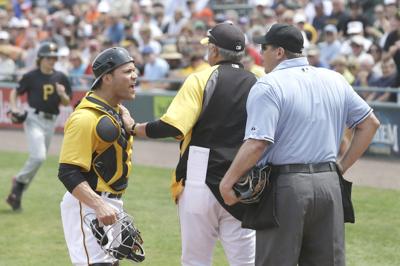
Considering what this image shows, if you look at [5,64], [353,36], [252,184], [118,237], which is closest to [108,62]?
[118,237]

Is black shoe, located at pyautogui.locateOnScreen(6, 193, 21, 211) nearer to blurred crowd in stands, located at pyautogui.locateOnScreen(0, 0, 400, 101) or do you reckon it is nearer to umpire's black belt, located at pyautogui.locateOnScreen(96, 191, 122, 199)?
blurred crowd in stands, located at pyautogui.locateOnScreen(0, 0, 400, 101)

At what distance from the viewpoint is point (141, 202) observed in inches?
470

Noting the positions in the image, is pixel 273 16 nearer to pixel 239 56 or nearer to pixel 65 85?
pixel 65 85

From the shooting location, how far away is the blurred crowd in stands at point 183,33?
15.4 meters

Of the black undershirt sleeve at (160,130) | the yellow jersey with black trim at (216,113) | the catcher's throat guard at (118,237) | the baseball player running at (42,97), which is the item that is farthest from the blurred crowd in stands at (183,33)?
the catcher's throat guard at (118,237)

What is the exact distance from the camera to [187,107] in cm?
596

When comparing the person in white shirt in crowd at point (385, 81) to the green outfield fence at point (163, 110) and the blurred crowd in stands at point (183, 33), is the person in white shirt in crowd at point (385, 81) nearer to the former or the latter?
the blurred crowd in stands at point (183, 33)

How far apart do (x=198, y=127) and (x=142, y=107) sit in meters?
11.5

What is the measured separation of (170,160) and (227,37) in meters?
9.37

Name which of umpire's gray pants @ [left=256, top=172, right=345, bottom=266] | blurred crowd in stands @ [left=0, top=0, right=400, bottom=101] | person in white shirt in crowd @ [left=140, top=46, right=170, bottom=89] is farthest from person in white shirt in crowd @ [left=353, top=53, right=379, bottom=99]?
umpire's gray pants @ [left=256, top=172, right=345, bottom=266]

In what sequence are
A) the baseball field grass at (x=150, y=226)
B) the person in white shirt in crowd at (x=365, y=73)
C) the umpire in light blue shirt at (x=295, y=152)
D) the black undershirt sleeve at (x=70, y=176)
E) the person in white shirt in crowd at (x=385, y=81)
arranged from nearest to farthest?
1. the umpire in light blue shirt at (x=295, y=152)
2. the black undershirt sleeve at (x=70, y=176)
3. the baseball field grass at (x=150, y=226)
4. the person in white shirt in crowd at (x=385, y=81)
5. the person in white shirt in crowd at (x=365, y=73)

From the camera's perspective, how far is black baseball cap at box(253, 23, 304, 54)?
535 centimetres

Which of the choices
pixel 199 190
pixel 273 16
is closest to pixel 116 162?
pixel 199 190

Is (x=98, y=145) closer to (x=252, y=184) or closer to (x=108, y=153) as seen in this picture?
(x=108, y=153)
